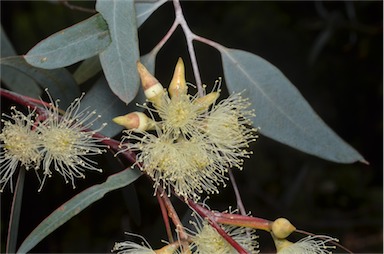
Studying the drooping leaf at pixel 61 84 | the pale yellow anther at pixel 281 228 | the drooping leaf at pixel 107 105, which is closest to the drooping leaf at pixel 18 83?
the drooping leaf at pixel 61 84

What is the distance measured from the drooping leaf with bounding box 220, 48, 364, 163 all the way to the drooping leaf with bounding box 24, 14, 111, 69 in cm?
31

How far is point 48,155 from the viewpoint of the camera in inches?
49.0

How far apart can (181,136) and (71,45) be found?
248 mm

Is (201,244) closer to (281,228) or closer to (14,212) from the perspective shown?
(281,228)

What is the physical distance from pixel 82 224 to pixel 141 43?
0.65 m

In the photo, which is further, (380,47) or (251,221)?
(380,47)

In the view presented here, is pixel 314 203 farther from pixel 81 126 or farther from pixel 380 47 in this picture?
pixel 81 126

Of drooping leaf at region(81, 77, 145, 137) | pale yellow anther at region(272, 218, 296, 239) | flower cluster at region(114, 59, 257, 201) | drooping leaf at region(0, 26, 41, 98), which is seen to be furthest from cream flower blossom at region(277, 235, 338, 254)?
drooping leaf at region(0, 26, 41, 98)

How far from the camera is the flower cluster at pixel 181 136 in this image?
1.14 m

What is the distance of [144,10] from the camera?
1.40m

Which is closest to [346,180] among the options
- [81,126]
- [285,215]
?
[285,215]

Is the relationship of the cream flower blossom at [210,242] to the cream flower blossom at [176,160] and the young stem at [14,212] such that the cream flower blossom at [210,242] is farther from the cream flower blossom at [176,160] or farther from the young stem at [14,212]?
the young stem at [14,212]

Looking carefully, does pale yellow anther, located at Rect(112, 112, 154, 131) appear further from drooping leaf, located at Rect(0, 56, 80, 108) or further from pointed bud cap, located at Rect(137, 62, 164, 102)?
drooping leaf, located at Rect(0, 56, 80, 108)

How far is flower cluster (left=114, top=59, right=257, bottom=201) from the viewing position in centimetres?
114
